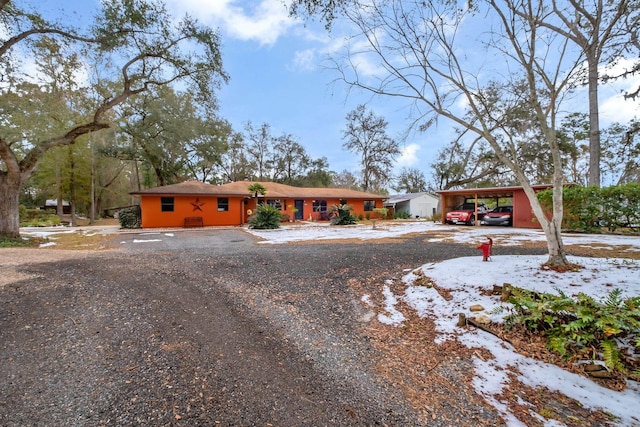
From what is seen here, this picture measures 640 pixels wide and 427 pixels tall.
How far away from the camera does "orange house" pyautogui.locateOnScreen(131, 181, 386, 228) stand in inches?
634

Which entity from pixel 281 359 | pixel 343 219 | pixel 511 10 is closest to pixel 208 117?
pixel 343 219

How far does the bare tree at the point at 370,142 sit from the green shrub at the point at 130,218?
2123cm

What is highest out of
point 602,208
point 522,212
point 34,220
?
point 602,208

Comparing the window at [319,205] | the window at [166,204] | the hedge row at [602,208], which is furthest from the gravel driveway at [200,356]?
the window at [319,205]

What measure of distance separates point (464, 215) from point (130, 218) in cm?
2009

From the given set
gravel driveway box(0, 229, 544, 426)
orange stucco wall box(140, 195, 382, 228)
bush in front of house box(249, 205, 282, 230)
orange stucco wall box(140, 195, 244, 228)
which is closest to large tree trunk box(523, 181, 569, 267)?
gravel driveway box(0, 229, 544, 426)

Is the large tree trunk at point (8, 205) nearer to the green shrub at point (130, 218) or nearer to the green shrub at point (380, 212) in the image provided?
the green shrub at point (130, 218)

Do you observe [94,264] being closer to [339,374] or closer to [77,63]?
[339,374]

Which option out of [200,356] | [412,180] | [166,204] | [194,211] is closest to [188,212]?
[194,211]

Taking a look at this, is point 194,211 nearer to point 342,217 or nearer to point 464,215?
point 342,217

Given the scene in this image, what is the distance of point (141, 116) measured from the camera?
1942cm

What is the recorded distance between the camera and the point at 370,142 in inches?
1185

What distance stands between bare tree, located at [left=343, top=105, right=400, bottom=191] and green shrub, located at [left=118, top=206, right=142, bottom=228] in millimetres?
21234

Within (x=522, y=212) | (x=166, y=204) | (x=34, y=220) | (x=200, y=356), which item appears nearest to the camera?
(x=200, y=356)
